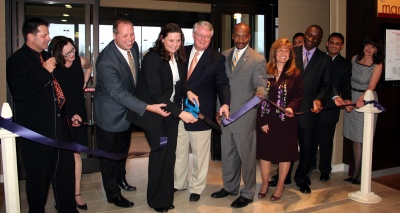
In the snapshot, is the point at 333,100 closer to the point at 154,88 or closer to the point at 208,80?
the point at 208,80

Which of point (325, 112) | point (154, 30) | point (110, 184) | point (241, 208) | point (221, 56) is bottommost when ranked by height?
point (241, 208)

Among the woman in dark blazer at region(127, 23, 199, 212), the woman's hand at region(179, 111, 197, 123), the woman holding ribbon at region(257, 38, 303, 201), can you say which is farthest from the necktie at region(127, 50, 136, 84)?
the woman holding ribbon at region(257, 38, 303, 201)

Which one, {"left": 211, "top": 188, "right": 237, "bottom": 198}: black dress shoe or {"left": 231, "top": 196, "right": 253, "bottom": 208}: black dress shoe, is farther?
{"left": 211, "top": 188, "right": 237, "bottom": 198}: black dress shoe

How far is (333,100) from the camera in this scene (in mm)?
4242

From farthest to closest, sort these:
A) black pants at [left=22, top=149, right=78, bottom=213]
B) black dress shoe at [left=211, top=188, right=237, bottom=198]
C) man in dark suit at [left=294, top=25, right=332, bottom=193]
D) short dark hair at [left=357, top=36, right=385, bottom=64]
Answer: short dark hair at [left=357, top=36, right=385, bottom=64], man in dark suit at [left=294, top=25, right=332, bottom=193], black dress shoe at [left=211, top=188, right=237, bottom=198], black pants at [left=22, top=149, right=78, bottom=213]

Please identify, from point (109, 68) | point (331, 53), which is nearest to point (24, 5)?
point (109, 68)

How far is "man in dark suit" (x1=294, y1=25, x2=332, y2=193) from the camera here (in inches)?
161

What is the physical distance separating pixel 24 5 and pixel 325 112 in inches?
153

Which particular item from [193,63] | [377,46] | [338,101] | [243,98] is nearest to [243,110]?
[243,98]

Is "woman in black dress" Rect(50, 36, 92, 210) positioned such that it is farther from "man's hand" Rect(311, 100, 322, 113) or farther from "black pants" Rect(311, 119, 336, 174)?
"black pants" Rect(311, 119, 336, 174)

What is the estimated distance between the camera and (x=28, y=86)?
8.66 ft

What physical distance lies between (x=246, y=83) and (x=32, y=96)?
1.91 m

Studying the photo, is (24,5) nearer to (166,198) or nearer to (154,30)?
(166,198)

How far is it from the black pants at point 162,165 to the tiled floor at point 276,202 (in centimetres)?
21
